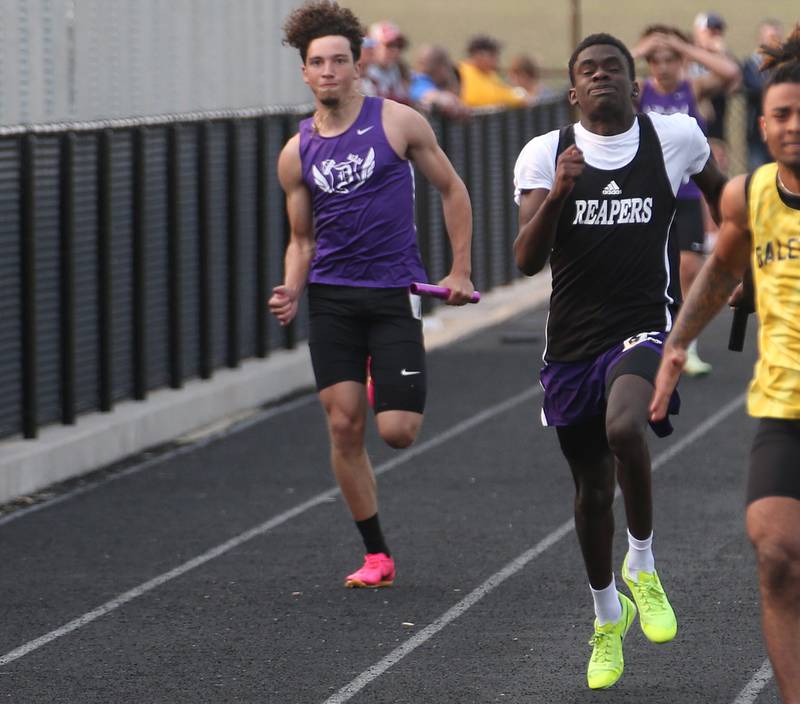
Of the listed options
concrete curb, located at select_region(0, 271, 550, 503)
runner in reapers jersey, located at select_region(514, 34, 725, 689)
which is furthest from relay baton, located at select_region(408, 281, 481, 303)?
concrete curb, located at select_region(0, 271, 550, 503)

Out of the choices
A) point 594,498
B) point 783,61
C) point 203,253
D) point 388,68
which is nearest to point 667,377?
point 783,61

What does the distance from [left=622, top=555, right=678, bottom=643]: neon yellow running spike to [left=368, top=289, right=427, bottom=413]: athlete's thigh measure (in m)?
1.49

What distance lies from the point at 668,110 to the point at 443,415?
2.58 m

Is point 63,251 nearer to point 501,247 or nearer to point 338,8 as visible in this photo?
point 338,8

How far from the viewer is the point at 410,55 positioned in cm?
4169

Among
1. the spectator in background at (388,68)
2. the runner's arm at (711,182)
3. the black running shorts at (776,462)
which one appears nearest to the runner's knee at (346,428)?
the runner's arm at (711,182)

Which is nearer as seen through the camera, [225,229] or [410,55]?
[225,229]

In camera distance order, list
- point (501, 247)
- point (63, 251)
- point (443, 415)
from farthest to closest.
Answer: point (501, 247)
point (443, 415)
point (63, 251)

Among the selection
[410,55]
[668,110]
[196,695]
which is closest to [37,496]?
[196,695]

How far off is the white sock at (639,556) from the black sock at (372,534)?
1.58 m

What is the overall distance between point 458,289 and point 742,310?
→ 1987 mm

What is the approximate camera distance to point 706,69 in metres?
18.9

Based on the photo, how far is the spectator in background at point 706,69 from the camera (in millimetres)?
19984

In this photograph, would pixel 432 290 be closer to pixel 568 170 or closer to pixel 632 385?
pixel 632 385
